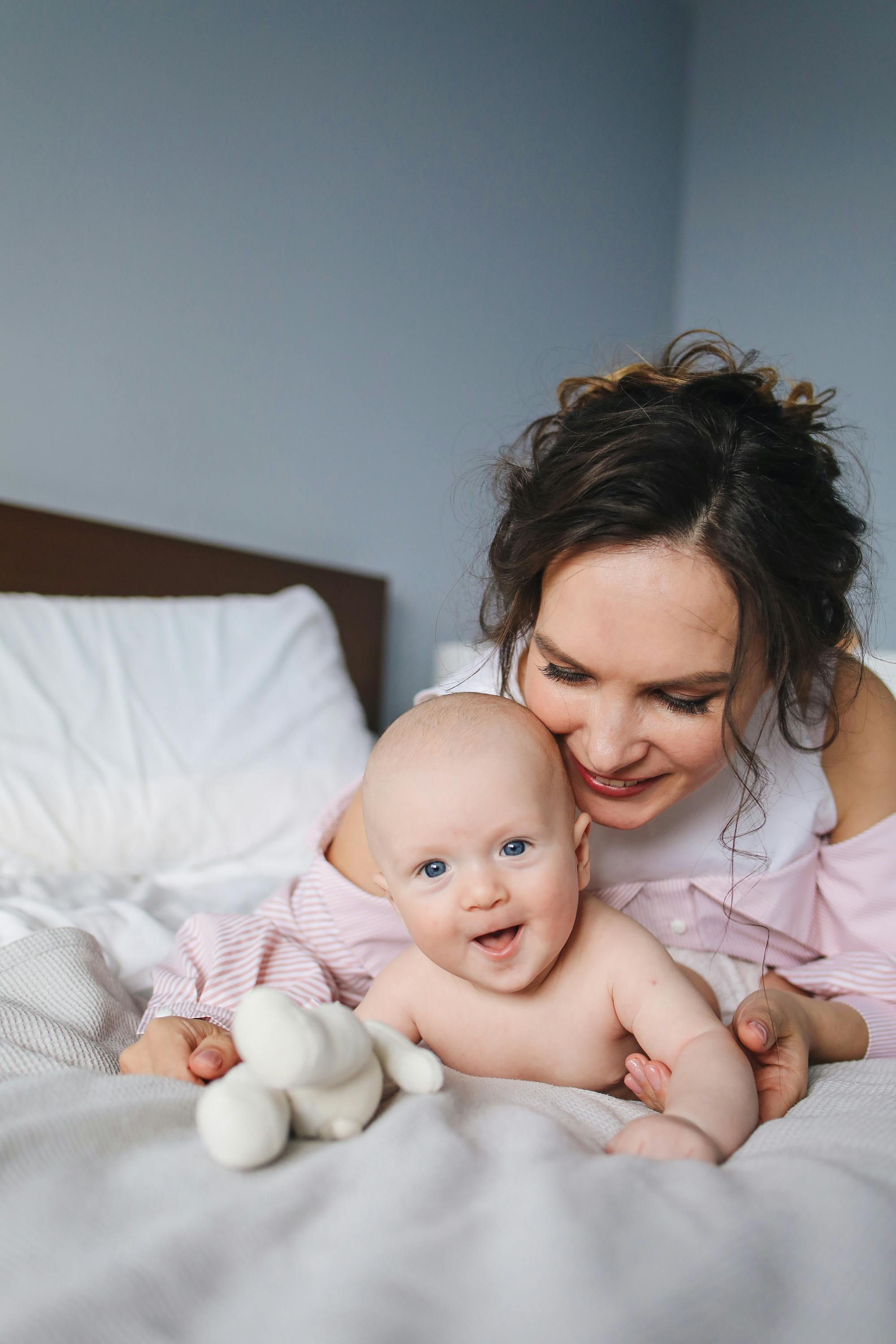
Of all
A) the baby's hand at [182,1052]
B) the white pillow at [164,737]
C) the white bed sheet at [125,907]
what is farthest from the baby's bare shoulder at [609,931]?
the white pillow at [164,737]

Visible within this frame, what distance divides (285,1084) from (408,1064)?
0.41 feet

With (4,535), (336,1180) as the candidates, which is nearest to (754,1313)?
(336,1180)

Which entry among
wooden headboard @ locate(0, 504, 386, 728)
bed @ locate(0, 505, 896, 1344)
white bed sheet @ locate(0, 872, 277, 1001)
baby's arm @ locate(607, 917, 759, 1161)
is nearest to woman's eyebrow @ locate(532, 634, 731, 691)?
baby's arm @ locate(607, 917, 759, 1161)

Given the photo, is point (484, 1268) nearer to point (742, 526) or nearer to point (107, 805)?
point (742, 526)

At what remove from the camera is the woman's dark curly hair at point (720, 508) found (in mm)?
878

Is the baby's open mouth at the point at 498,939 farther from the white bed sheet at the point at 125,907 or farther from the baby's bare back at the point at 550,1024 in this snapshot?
the white bed sheet at the point at 125,907

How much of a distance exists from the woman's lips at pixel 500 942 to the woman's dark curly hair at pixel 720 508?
0.28 metres

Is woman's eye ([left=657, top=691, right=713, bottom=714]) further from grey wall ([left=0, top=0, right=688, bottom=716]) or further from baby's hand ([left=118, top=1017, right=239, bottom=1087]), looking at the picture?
grey wall ([left=0, top=0, right=688, bottom=716])

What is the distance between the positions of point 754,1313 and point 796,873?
0.69m

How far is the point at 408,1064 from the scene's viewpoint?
0.63 metres

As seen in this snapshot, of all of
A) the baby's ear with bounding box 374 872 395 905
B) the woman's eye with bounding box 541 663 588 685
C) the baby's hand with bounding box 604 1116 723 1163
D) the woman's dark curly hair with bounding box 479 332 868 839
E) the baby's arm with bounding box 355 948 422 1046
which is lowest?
the baby's arm with bounding box 355 948 422 1046

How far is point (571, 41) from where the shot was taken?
295 cm

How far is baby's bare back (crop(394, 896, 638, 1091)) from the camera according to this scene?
2.70ft

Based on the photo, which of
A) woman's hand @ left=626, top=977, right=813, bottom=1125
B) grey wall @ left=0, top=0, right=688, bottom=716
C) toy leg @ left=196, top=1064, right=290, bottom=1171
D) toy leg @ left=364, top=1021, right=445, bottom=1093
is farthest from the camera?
grey wall @ left=0, top=0, right=688, bottom=716
